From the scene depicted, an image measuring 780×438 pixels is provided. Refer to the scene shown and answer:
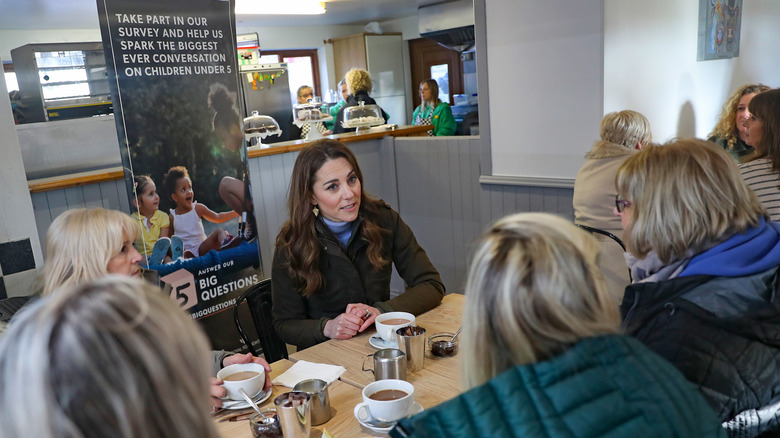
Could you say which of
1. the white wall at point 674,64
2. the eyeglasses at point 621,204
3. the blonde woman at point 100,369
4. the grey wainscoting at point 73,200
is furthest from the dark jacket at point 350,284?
the white wall at point 674,64

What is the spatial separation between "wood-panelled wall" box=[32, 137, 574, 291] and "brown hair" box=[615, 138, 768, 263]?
212 centimetres

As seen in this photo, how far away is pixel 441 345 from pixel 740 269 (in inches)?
30.5

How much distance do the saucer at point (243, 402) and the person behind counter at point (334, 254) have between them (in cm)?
48

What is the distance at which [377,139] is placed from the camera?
449cm

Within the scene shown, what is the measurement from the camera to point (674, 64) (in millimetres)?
3865

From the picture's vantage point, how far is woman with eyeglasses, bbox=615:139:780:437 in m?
1.10

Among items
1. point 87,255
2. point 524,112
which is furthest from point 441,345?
point 524,112

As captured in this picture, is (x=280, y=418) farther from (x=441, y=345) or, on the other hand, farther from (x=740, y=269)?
(x=740, y=269)

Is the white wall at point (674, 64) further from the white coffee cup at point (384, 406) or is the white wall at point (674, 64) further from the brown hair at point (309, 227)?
the white coffee cup at point (384, 406)

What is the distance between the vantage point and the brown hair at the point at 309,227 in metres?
2.07

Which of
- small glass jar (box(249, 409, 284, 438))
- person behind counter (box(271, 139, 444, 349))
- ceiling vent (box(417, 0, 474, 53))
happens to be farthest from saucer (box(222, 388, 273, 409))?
ceiling vent (box(417, 0, 474, 53))

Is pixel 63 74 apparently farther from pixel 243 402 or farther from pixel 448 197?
pixel 243 402

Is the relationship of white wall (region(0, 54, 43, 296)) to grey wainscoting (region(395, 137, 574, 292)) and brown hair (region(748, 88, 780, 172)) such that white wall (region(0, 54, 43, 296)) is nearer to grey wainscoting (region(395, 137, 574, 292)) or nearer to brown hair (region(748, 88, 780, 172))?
grey wainscoting (region(395, 137, 574, 292))

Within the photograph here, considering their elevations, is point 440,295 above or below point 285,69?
below
